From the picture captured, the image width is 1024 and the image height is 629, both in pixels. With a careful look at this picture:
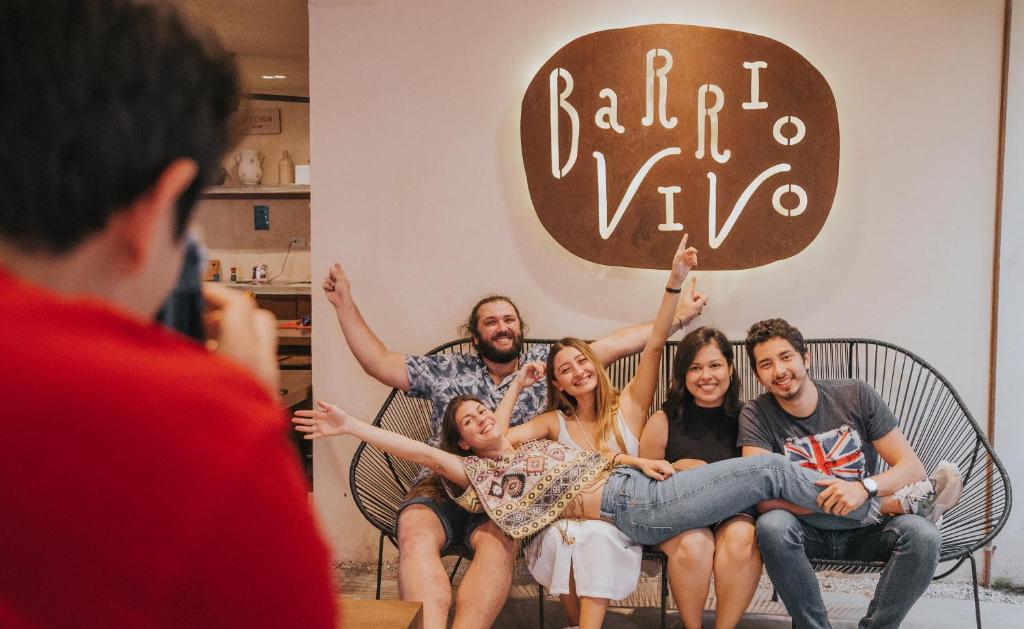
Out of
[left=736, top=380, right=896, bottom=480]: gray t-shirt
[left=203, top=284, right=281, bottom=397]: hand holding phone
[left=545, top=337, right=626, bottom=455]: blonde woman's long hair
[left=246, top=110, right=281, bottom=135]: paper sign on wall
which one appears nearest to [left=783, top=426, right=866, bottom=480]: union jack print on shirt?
[left=736, top=380, right=896, bottom=480]: gray t-shirt

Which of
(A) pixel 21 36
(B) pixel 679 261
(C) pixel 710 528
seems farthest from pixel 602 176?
(A) pixel 21 36

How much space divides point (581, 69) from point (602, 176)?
0.46m

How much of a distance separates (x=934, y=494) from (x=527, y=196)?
6.27 ft

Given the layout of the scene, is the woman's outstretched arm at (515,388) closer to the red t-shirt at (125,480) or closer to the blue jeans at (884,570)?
the blue jeans at (884,570)

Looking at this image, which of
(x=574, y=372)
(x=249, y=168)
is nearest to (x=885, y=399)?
(x=574, y=372)

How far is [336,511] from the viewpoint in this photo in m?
3.61

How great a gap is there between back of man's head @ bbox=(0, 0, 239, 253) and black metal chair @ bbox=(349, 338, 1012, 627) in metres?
2.51

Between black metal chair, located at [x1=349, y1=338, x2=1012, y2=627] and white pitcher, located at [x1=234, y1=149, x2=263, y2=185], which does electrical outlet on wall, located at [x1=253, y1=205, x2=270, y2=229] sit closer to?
white pitcher, located at [x1=234, y1=149, x2=263, y2=185]

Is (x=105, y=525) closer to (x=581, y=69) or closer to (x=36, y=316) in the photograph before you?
(x=36, y=316)

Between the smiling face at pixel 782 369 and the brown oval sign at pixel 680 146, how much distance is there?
2.46 feet

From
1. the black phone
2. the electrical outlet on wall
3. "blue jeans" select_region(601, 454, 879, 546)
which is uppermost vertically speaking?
the electrical outlet on wall

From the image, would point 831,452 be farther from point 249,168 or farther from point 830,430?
point 249,168

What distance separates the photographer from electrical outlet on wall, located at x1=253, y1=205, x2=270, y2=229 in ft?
19.1

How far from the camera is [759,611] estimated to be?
308 cm
